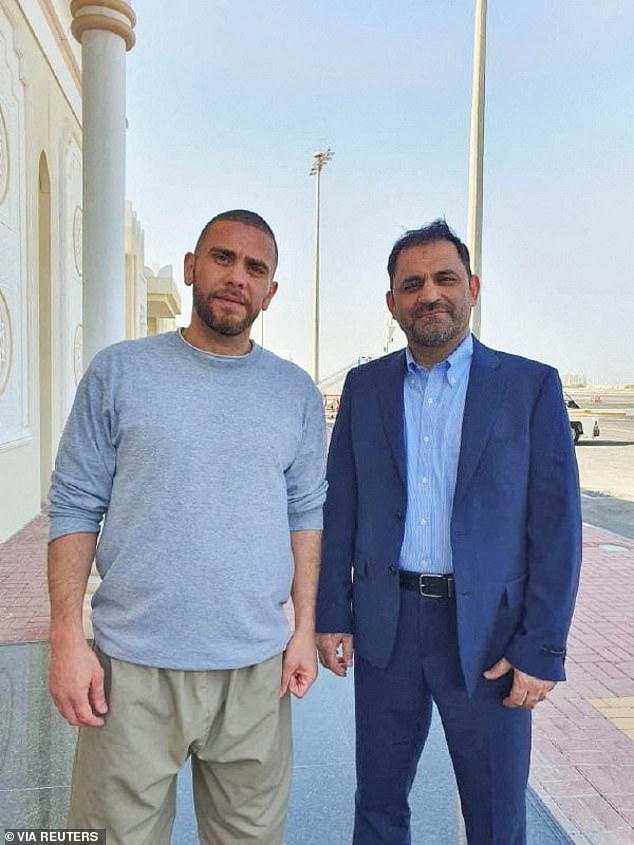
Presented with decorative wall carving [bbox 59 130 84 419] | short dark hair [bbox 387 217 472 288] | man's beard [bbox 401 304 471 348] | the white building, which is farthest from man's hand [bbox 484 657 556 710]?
decorative wall carving [bbox 59 130 84 419]

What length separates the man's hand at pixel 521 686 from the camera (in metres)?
1.85

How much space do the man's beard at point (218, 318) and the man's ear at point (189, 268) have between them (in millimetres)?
43

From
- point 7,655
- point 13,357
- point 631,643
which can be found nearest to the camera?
point 7,655

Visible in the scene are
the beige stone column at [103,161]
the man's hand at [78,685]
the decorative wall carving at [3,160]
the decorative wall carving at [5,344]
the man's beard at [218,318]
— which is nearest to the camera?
the man's hand at [78,685]

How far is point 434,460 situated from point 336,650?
67 cm

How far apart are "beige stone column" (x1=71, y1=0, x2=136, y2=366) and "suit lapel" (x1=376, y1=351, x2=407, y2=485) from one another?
3152mm

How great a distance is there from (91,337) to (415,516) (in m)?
3.46

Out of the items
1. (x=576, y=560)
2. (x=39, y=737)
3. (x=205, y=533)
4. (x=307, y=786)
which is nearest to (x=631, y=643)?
(x=307, y=786)

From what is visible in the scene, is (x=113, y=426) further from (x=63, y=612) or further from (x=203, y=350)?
(x=63, y=612)

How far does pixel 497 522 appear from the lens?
187 cm

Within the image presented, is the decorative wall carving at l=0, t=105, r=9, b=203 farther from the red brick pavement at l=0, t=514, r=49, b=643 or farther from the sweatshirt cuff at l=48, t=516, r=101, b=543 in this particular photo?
the sweatshirt cuff at l=48, t=516, r=101, b=543

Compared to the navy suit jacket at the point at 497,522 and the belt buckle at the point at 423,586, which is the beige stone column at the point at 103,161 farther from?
the belt buckle at the point at 423,586

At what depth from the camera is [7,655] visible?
4.01 m

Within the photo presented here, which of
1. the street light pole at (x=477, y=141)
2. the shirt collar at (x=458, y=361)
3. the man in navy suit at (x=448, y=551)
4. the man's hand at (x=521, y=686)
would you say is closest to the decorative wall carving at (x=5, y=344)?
the street light pole at (x=477, y=141)
